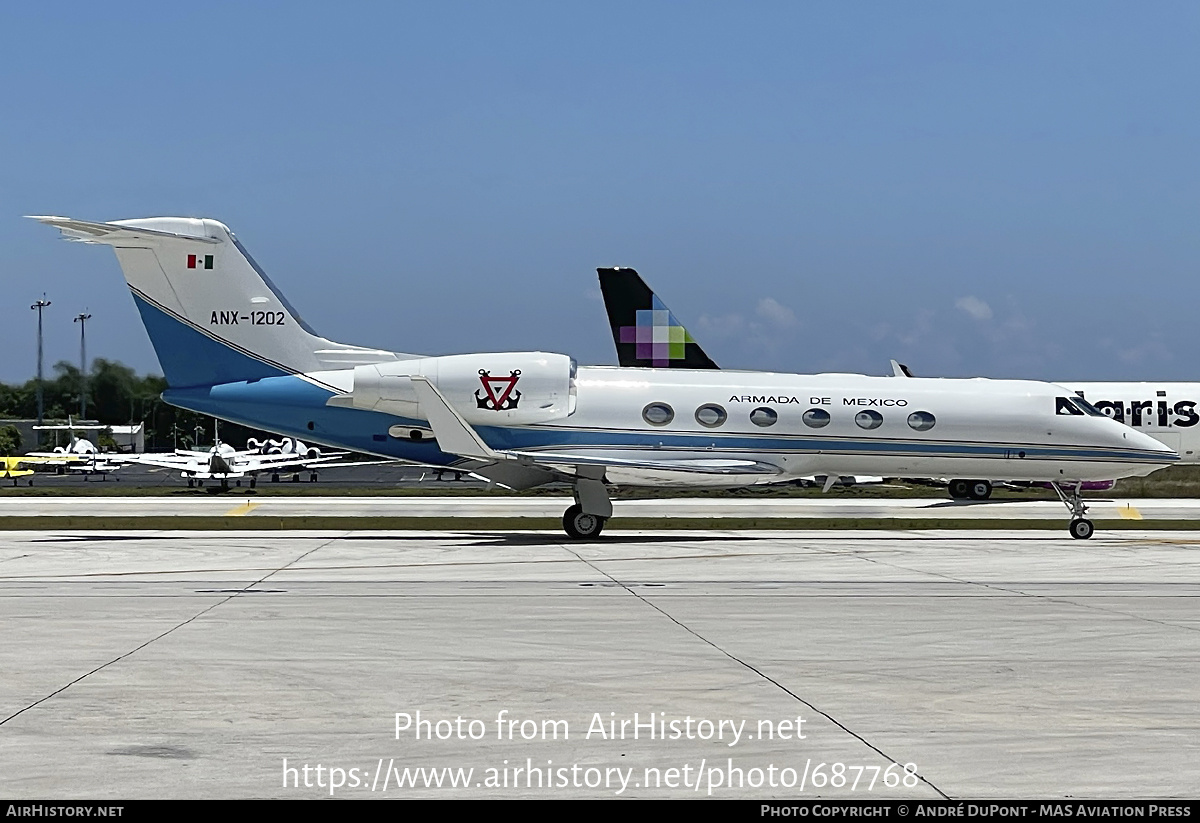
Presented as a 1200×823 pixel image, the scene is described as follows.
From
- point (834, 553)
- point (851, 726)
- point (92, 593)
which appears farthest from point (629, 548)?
point (851, 726)

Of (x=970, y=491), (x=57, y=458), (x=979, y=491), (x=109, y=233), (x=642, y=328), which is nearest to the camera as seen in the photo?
(x=109, y=233)

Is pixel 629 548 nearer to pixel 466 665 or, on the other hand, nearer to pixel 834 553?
pixel 834 553

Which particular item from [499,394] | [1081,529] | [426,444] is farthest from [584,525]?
[1081,529]

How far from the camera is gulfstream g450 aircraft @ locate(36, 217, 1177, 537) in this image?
25453mm

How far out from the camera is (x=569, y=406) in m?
25.6

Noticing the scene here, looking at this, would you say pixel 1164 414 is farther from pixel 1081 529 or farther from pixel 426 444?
pixel 426 444

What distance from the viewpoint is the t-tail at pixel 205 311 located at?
25.9 m

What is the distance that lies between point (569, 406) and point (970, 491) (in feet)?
68.3

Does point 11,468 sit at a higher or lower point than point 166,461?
lower

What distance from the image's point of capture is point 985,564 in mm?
19750

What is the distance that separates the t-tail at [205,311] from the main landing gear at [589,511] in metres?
4.80

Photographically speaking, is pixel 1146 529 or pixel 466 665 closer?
pixel 466 665

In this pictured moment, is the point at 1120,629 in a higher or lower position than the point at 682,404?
lower
